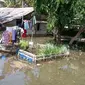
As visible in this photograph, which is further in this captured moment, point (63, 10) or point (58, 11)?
point (58, 11)

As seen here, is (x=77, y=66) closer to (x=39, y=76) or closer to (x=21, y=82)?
(x=39, y=76)

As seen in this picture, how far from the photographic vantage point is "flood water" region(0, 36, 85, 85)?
39.5 ft

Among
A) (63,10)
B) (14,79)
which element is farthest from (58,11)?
(14,79)

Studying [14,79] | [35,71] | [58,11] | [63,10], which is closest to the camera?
[14,79]

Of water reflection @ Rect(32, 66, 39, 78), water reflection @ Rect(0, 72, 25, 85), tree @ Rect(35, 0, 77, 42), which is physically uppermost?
tree @ Rect(35, 0, 77, 42)

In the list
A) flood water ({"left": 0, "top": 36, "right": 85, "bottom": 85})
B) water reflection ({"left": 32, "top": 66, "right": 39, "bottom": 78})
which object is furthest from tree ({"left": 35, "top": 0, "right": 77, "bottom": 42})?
water reflection ({"left": 32, "top": 66, "right": 39, "bottom": 78})

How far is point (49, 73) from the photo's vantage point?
45.1ft

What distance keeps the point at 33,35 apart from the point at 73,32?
568 centimetres

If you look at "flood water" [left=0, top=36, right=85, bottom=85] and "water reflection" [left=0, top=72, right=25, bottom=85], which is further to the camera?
"flood water" [left=0, top=36, right=85, bottom=85]

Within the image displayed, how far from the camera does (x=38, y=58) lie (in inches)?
614

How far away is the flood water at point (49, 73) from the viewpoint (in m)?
12.0

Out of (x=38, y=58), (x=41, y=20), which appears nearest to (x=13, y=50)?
(x=38, y=58)

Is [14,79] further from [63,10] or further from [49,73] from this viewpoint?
[63,10]

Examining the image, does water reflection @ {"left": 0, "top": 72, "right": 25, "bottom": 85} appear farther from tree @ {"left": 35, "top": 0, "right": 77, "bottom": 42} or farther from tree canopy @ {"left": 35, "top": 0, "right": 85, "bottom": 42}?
tree @ {"left": 35, "top": 0, "right": 77, "bottom": 42}
